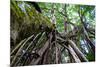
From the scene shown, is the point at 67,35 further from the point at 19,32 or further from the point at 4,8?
the point at 4,8

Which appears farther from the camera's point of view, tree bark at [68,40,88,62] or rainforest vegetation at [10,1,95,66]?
tree bark at [68,40,88,62]

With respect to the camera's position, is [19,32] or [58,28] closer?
[19,32]

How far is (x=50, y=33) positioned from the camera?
7.23 feet

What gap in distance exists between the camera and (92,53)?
2.38 meters

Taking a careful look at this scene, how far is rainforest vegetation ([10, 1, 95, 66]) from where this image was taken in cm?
208

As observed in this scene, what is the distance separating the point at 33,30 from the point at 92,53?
0.79 meters

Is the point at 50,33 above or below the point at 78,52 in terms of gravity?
above

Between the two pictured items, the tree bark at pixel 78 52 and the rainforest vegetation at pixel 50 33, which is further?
the tree bark at pixel 78 52

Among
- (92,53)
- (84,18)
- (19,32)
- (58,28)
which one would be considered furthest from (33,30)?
(92,53)

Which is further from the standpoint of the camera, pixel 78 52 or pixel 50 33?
pixel 78 52

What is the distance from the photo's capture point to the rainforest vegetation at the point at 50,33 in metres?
2.08
